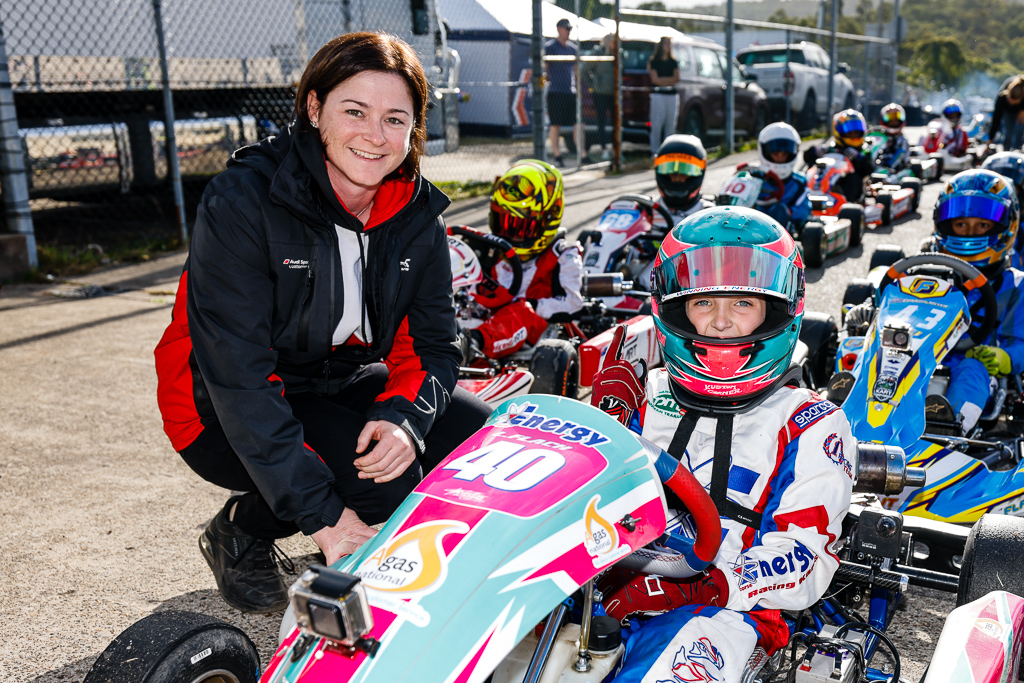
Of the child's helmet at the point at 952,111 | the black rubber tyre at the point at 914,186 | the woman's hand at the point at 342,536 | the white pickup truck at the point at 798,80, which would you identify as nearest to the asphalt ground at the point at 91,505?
the woman's hand at the point at 342,536

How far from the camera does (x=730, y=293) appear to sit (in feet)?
7.20

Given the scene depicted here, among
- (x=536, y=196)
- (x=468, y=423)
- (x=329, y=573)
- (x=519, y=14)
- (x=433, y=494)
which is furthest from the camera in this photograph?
(x=519, y=14)

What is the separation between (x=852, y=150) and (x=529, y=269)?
6374 millimetres

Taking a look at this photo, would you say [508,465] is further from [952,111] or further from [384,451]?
[952,111]

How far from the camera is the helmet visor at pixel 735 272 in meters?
2.19

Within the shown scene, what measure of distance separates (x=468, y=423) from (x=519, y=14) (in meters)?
15.7

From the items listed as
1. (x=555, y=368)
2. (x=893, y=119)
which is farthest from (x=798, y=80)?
(x=555, y=368)

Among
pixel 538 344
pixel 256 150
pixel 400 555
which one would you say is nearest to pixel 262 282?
pixel 256 150

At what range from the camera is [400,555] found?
1.54m

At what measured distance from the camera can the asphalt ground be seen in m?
2.68

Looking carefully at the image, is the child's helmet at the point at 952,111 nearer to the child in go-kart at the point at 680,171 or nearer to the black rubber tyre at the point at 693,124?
the black rubber tyre at the point at 693,124

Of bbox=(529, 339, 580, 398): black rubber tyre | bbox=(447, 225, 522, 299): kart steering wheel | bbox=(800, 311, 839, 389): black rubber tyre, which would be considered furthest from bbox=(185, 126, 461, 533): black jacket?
bbox=(800, 311, 839, 389): black rubber tyre

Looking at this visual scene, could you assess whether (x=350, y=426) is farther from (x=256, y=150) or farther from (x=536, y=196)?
(x=536, y=196)

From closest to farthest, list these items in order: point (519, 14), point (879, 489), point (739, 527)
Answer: point (739, 527)
point (879, 489)
point (519, 14)
